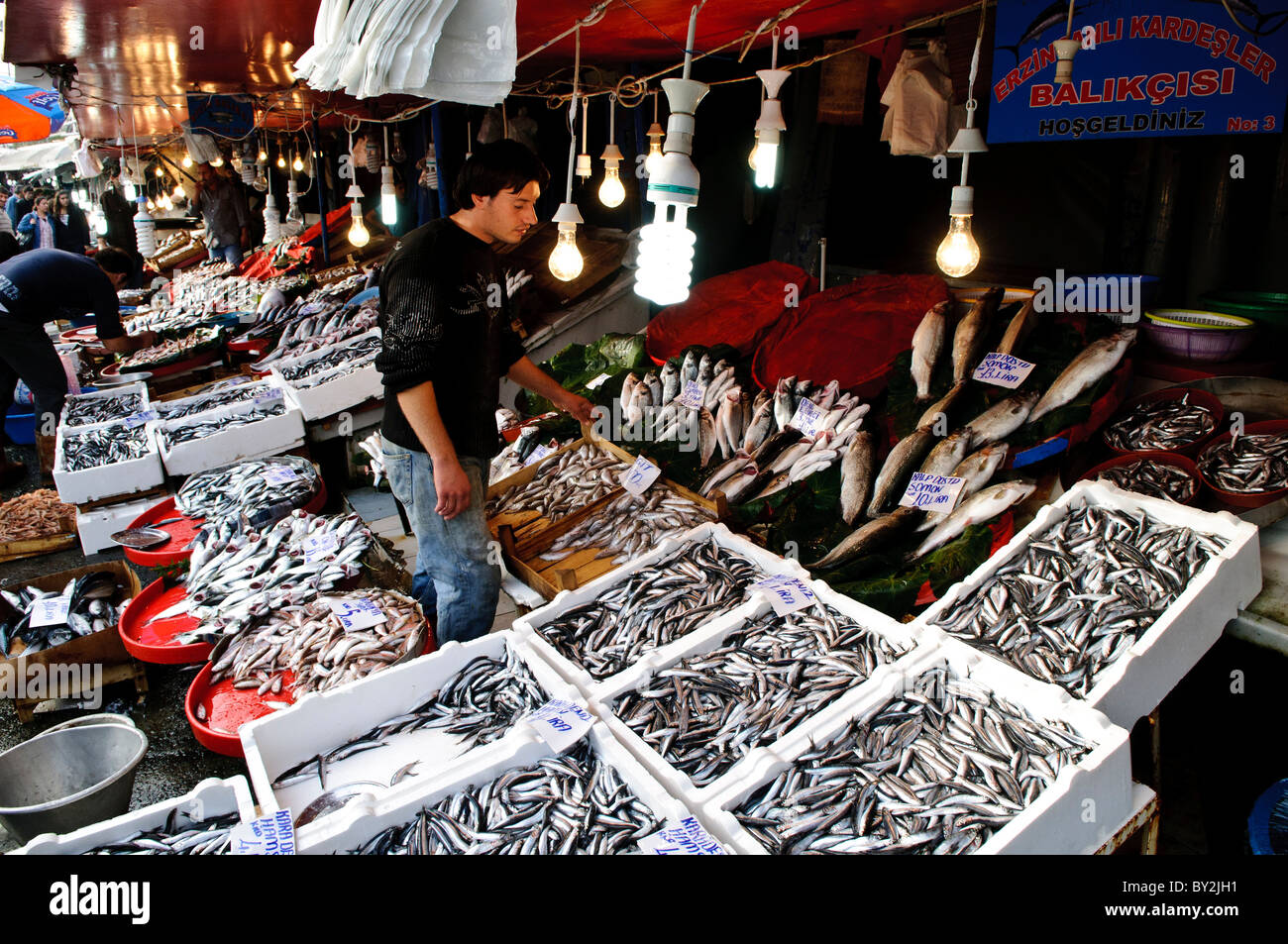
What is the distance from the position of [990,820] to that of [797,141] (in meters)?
6.11

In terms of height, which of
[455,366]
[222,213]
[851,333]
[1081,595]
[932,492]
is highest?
[222,213]

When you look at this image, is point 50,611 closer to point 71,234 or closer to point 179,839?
point 179,839

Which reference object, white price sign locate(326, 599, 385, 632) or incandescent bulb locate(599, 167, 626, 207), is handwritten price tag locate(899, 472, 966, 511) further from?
incandescent bulb locate(599, 167, 626, 207)

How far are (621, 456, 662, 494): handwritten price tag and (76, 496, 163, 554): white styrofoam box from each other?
366 cm

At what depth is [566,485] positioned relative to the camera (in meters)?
4.16

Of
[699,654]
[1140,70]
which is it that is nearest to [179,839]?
[699,654]

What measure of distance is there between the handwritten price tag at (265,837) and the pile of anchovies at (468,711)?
1.27 ft

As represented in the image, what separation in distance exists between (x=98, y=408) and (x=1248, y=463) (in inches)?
310

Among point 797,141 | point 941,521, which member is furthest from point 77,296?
point 941,521

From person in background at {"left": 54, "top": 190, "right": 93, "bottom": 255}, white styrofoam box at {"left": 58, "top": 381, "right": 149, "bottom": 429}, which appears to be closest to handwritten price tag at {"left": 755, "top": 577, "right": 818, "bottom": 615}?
white styrofoam box at {"left": 58, "top": 381, "right": 149, "bottom": 429}

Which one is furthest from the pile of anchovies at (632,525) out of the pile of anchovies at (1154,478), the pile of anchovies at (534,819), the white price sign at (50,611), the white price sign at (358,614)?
the white price sign at (50,611)

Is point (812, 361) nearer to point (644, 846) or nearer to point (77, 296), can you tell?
point (644, 846)

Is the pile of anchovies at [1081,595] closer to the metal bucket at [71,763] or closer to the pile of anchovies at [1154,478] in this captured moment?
the pile of anchovies at [1154,478]

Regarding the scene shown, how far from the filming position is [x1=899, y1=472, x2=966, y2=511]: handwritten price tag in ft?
10.5
